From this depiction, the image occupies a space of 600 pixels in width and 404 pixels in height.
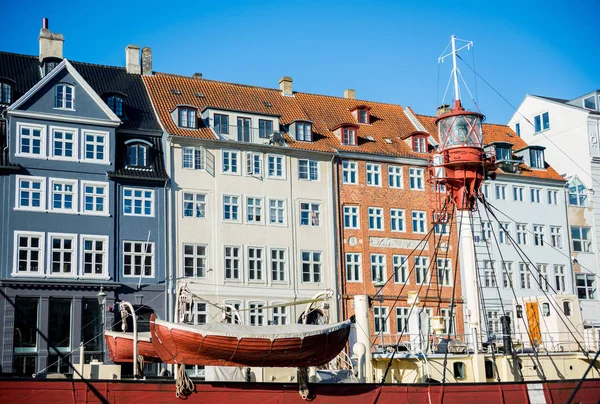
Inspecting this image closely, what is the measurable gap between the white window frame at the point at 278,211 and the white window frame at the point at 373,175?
5408 mm

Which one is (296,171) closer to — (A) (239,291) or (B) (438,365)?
(A) (239,291)

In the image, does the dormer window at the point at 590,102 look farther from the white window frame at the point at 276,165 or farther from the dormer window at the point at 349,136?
the white window frame at the point at 276,165

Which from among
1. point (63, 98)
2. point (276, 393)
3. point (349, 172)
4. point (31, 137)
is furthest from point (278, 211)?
point (276, 393)

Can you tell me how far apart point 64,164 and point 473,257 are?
19148mm

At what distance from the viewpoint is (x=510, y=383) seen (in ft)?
92.8

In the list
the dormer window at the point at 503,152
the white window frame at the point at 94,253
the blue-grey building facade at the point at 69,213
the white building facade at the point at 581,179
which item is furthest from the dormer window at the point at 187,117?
the white building facade at the point at 581,179

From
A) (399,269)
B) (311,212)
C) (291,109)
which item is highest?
(291,109)

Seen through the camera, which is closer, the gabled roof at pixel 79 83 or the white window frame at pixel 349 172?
the gabled roof at pixel 79 83

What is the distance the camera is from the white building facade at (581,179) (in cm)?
5331

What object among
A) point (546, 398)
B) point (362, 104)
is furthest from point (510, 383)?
point (362, 104)

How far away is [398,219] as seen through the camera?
4878 centimetres

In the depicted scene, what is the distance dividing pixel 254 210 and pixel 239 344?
2039 centimetres

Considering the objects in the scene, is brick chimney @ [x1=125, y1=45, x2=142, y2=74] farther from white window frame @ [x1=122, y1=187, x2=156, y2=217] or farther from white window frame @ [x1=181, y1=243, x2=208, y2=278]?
white window frame @ [x1=181, y1=243, x2=208, y2=278]

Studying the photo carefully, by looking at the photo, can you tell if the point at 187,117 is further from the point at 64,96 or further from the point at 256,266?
the point at 256,266
